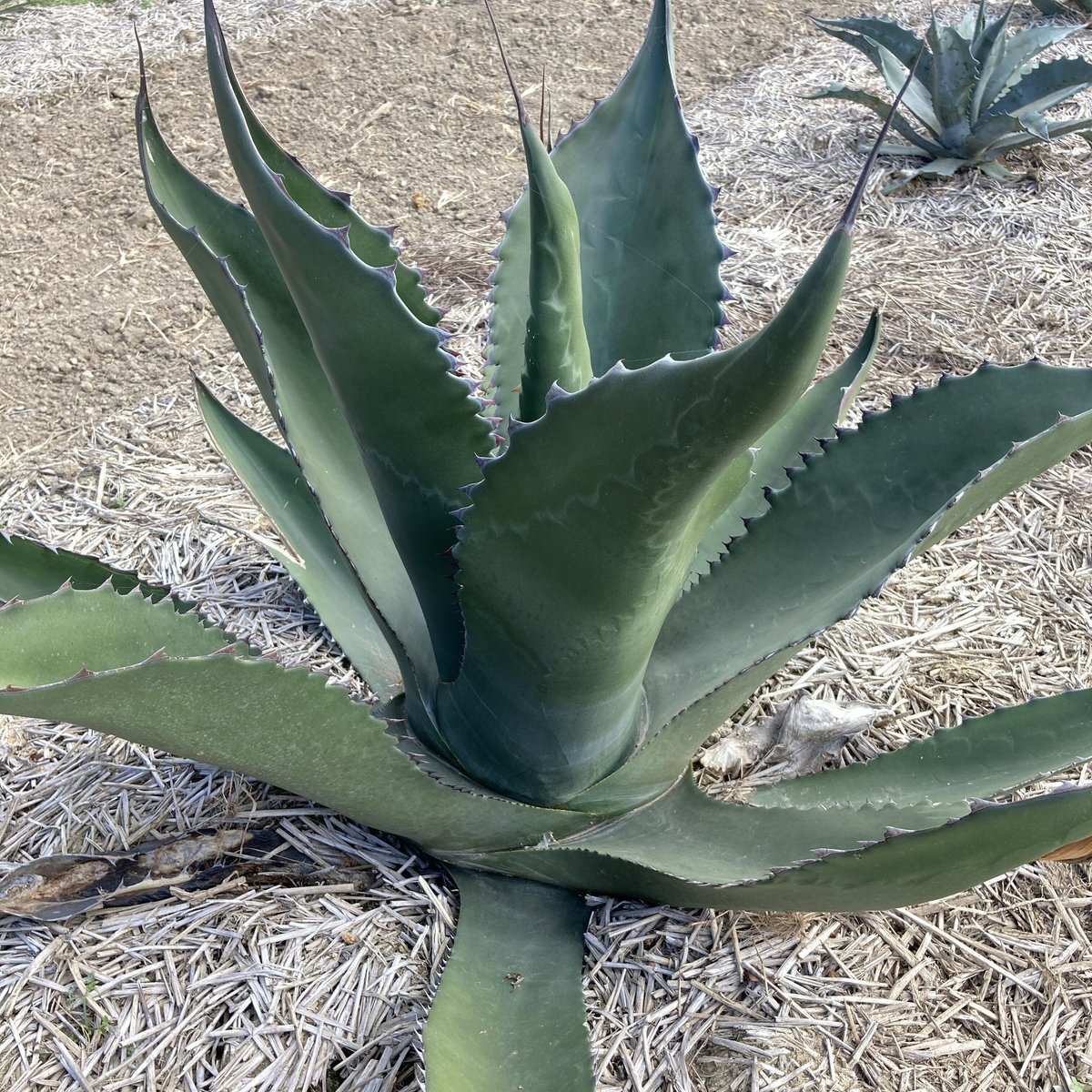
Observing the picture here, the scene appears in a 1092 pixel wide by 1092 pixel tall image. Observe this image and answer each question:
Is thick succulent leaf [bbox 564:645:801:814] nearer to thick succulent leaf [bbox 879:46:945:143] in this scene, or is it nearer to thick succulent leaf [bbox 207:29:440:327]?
thick succulent leaf [bbox 207:29:440:327]

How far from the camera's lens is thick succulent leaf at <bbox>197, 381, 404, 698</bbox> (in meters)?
1.45

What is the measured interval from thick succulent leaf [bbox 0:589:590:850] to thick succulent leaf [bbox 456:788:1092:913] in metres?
0.11

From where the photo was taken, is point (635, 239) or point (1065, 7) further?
point (1065, 7)

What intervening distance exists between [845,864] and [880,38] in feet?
10.00

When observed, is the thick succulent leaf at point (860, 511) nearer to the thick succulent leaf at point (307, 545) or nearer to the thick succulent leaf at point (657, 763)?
the thick succulent leaf at point (657, 763)

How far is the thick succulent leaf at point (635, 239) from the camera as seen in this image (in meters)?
1.19

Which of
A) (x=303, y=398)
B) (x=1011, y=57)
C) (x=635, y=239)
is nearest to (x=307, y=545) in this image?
(x=303, y=398)

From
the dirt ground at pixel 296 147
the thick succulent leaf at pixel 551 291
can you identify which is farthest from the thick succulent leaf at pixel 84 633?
the dirt ground at pixel 296 147

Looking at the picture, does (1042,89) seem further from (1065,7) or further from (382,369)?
(382,369)

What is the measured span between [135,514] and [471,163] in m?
1.97

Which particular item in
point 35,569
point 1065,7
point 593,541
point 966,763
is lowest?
point 1065,7

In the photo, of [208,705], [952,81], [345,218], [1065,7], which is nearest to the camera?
[208,705]

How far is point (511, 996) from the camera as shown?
1.07 metres

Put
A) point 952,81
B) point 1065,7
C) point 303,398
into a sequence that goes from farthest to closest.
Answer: point 1065,7
point 952,81
point 303,398
